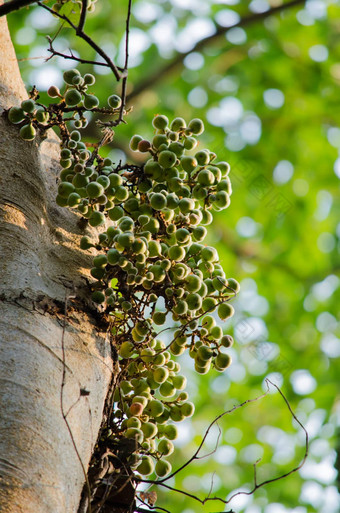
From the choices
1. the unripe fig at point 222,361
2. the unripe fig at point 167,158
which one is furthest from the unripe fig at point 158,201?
the unripe fig at point 222,361

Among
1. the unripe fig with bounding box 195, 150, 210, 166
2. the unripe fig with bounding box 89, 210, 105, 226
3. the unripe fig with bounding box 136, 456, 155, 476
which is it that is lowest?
the unripe fig with bounding box 136, 456, 155, 476

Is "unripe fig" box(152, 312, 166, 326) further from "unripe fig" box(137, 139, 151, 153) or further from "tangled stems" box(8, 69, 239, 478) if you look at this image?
"unripe fig" box(137, 139, 151, 153)

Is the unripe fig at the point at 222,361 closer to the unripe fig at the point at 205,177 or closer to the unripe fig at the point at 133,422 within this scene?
the unripe fig at the point at 133,422

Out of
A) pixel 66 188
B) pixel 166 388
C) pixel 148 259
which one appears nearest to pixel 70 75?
pixel 66 188

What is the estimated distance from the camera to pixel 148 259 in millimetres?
1533

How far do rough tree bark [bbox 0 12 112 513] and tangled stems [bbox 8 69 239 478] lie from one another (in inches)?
2.3

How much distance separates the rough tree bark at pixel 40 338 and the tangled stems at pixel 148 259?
60 mm

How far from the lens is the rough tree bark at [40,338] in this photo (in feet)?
3.27

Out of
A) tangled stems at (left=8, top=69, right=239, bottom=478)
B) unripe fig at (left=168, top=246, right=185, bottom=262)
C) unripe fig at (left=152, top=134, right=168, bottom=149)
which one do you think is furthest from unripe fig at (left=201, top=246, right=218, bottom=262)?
unripe fig at (left=152, top=134, right=168, bottom=149)

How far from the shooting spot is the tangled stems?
1.48 metres

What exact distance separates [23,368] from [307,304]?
410 centimetres

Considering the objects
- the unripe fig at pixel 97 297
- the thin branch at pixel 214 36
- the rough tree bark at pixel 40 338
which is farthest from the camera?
the thin branch at pixel 214 36

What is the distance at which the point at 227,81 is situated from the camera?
4.98 meters

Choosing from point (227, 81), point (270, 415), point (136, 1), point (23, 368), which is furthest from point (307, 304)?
point (23, 368)
